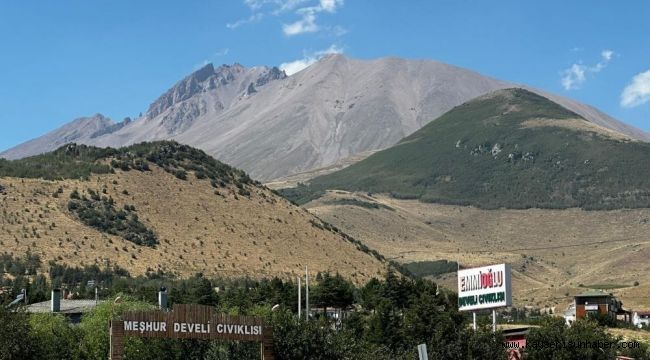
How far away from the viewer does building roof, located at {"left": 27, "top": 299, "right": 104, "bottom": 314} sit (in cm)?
8327

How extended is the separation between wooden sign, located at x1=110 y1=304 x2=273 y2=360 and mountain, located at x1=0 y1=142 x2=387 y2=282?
79454 millimetres

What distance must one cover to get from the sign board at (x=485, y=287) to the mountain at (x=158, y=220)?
2778 inches

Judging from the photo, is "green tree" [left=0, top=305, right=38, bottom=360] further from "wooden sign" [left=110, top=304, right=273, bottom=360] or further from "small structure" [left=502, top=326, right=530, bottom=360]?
"small structure" [left=502, top=326, right=530, bottom=360]

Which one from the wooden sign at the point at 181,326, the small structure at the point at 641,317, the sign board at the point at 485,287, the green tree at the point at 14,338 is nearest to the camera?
the wooden sign at the point at 181,326

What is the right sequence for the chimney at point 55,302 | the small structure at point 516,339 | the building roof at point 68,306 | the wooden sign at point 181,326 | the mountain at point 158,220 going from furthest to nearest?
the mountain at point 158,220, the building roof at point 68,306, the chimney at point 55,302, the small structure at point 516,339, the wooden sign at point 181,326

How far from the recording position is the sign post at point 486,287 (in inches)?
2343

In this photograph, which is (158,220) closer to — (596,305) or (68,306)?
(596,305)

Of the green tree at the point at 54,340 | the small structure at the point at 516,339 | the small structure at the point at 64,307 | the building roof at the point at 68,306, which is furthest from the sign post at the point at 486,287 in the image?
the building roof at the point at 68,306

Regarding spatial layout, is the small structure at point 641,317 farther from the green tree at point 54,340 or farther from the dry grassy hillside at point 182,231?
the green tree at point 54,340

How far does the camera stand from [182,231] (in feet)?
486

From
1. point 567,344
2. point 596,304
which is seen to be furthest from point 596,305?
point 567,344

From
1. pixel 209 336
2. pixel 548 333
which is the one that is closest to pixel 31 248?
pixel 548 333

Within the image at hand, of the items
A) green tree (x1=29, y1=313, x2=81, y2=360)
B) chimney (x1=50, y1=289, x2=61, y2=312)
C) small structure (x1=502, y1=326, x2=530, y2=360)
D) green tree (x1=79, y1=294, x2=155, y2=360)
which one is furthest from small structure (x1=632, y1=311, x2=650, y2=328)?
green tree (x1=29, y1=313, x2=81, y2=360)

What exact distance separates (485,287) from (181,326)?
69.4ft
